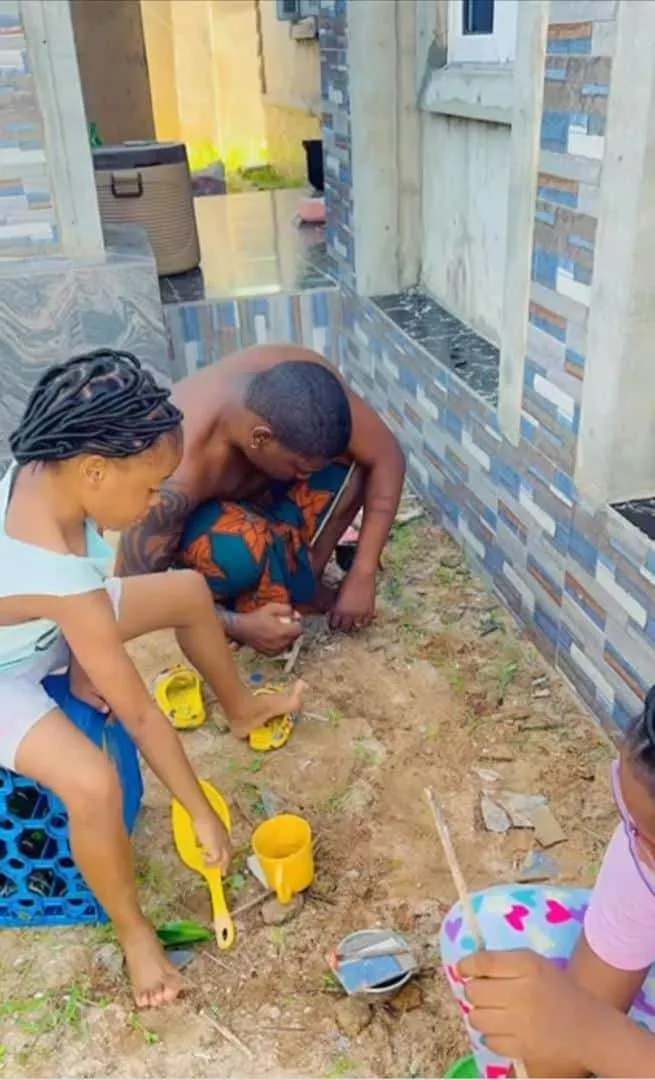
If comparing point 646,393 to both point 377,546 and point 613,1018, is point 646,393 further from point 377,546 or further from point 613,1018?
point 613,1018

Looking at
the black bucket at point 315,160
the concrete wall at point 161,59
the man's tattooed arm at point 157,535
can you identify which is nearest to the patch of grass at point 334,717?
the man's tattooed arm at point 157,535

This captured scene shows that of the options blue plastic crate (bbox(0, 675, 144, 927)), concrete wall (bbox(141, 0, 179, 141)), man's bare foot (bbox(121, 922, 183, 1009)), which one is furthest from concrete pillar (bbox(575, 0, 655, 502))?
concrete wall (bbox(141, 0, 179, 141))

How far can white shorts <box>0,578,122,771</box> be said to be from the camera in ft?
4.84

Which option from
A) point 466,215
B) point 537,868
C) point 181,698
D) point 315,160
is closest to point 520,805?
point 537,868

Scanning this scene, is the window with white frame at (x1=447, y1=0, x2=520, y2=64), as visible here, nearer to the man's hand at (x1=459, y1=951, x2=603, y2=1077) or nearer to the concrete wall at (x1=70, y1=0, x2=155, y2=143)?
the man's hand at (x1=459, y1=951, x2=603, y2=1077)

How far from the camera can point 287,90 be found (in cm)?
812

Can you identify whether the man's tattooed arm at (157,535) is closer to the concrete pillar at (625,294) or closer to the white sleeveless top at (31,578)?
the white sleeveless top at (31,578)

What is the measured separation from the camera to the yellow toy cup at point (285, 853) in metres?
1.68

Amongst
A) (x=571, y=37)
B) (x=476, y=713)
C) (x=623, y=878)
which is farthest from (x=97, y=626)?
(x=571, y=37)

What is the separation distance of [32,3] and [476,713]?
2.52m

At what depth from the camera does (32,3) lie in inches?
117

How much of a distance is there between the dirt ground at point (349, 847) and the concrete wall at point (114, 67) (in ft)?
23.6

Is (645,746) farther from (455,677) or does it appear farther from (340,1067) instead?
(455,677)

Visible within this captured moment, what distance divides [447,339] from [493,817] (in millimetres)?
1626
